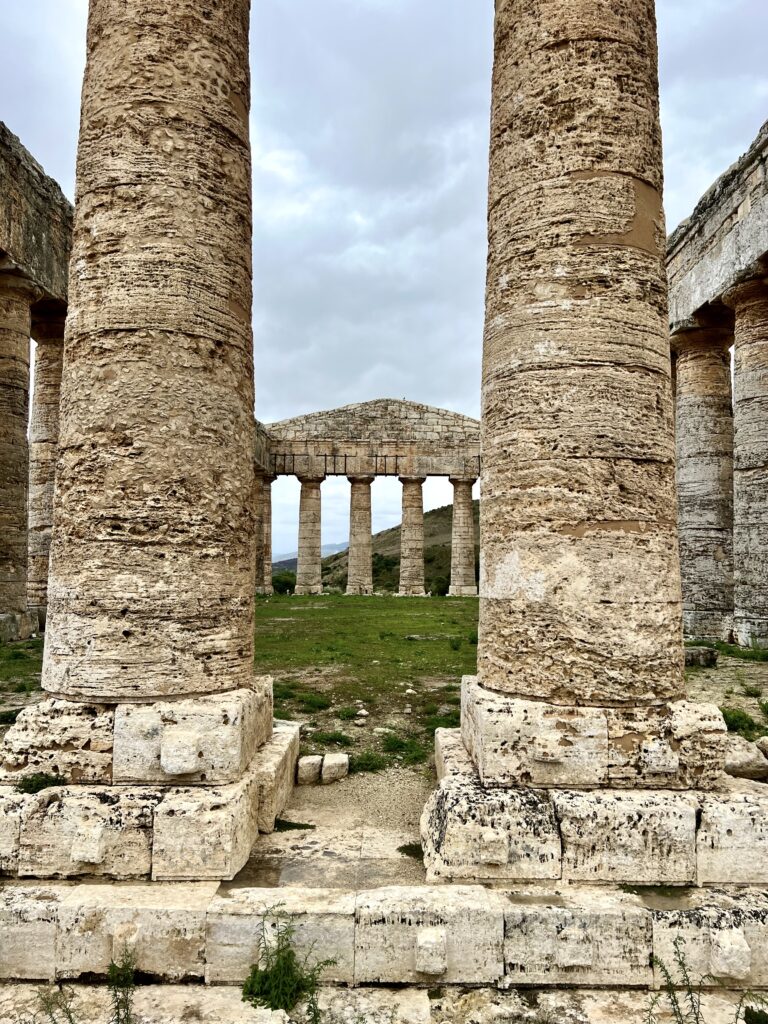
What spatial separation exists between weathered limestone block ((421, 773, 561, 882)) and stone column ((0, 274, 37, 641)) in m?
13.3

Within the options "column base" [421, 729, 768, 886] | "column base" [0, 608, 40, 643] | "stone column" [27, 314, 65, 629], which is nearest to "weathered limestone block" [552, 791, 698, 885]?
"column base" [421, 729, 768, 886]

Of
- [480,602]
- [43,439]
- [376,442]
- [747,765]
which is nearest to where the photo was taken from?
[480,602]

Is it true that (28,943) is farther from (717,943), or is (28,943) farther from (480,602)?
(717,943)

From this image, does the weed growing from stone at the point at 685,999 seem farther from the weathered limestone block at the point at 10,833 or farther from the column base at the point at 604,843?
the weathered limestone block at the point at 10,833

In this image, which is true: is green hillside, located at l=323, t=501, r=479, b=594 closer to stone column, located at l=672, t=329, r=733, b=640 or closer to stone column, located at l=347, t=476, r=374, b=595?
stone column, located at l=347, t=476, r=374, b=595

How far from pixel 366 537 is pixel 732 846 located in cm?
2738

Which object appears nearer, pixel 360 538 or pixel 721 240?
pixel 721 240

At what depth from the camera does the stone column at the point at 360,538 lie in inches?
1217

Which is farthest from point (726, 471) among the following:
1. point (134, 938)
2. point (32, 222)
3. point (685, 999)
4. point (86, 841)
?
point (32, 222)

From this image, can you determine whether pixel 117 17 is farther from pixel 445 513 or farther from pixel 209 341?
pixel 445 513

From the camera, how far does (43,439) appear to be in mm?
17859

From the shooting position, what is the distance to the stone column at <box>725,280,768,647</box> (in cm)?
1355

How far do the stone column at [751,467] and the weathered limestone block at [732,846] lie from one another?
1040 centimetres

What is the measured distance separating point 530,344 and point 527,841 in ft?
10.6
